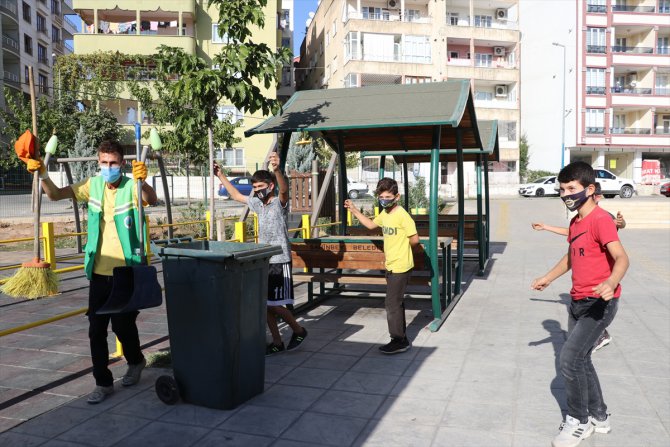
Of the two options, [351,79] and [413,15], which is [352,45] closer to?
[351,79]

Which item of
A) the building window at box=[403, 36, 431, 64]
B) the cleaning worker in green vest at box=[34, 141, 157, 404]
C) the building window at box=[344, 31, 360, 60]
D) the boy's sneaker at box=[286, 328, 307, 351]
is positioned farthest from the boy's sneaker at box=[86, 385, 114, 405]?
the building window at box=[403, 36, 431, 64]

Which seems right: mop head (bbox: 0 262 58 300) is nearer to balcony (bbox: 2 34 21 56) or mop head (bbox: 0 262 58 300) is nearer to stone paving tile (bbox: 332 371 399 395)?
stone paving tile (bbox: 332 371 399 395)

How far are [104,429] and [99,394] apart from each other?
1.83ft

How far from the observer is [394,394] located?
4527 mm

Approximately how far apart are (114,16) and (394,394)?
42046 mm

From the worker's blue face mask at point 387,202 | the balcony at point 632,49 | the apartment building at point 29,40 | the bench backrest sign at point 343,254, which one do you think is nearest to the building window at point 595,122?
the balcony at point 632,49

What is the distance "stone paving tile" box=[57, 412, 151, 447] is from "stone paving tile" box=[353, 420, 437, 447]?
1424mm

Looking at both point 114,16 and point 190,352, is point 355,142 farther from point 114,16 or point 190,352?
point 114,16

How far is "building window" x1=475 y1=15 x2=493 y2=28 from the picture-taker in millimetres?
48812

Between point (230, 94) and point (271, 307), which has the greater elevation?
point (230, 94)

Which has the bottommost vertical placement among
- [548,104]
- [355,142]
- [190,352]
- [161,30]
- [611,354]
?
[611,354]

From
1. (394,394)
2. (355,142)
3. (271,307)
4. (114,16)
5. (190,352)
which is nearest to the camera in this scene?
(190,352)

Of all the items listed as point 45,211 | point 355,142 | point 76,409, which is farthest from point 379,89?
point 45,211

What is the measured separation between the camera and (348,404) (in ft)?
14.2
